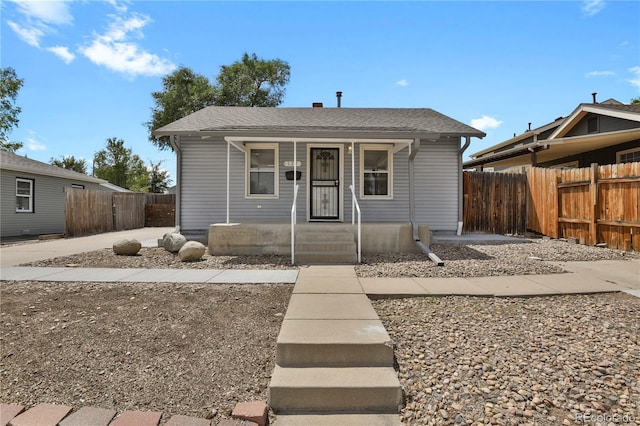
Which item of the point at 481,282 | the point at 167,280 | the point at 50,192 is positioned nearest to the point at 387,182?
the point at 481,282

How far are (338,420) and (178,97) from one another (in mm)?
25703

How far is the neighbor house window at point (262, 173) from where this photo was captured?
31.0 ft

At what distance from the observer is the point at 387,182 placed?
9.56 metres

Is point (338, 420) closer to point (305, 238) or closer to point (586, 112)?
point (305, 238)

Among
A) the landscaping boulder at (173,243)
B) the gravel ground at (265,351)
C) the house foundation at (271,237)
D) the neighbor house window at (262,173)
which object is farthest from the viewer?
the neighbor house window at (262,173)

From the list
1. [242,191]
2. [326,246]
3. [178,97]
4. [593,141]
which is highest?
[178,97]

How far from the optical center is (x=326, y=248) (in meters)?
6.71

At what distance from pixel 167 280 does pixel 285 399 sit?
3.60 metres

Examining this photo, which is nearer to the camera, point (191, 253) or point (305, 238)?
point (191, 253)

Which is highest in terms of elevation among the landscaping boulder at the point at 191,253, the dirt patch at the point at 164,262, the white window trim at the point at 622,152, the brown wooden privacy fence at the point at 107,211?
the white window trim at the point at 622,152

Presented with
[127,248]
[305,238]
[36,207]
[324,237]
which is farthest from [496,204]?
[36,207]

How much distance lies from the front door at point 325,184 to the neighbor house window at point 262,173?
1.15 metres

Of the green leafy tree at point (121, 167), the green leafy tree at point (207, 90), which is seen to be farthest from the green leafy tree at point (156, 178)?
the green leafy tree at point (207, 90)

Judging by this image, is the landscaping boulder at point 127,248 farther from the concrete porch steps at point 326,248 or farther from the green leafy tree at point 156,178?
the green leafy tree at point 156,178
